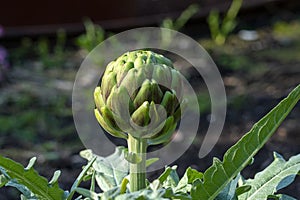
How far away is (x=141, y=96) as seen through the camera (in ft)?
2.28

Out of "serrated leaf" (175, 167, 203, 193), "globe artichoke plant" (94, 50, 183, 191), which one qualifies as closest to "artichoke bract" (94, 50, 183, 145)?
"globe artichoke plant" (94, 50, 183, 191)

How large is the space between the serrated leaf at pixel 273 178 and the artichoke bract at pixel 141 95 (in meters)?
0.19

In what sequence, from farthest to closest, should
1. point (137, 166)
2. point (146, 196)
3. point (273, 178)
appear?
point (273, 178) < point (137, 166) < point (146, 196)

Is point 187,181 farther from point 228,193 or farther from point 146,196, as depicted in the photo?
point 146,196

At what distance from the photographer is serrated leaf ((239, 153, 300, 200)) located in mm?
839

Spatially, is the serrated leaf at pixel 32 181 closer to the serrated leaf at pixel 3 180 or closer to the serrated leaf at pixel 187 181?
the serrated leaf at pixel 3 180

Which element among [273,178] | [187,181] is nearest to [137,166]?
[187,181]

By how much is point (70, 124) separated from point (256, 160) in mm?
759

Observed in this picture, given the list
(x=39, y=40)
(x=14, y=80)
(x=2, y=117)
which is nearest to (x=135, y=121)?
(x=2, y=117)

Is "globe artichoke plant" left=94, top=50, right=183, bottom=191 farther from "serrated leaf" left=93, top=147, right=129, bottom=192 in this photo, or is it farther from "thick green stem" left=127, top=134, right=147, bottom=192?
"serrated leaf" left=93, top=147, right=129, bottom=192

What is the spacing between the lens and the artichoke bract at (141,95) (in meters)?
0.69

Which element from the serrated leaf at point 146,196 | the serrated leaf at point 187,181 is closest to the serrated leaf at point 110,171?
the serrated leaf at point 187,181

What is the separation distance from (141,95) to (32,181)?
0.62ft

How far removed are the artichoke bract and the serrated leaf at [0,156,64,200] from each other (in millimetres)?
115
